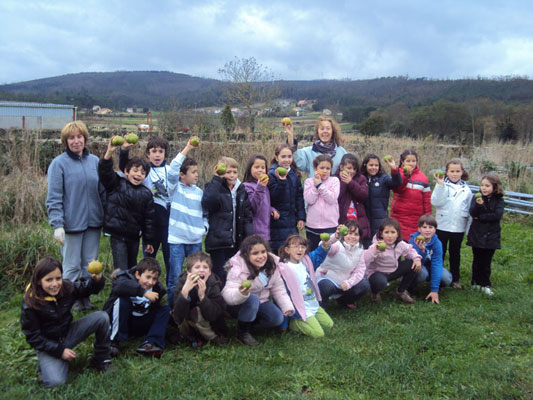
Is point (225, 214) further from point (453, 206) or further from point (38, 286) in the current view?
point (453, 206)

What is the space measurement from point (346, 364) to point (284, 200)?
78.0 inches

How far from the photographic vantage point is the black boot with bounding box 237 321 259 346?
381 centimetres

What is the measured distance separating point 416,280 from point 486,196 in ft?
4.53

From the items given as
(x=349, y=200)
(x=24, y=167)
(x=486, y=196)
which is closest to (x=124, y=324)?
(x=349, y=200)

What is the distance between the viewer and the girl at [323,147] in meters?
5.21

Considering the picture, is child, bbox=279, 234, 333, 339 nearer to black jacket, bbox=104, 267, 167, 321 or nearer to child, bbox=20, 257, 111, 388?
black jacket, bbox=104, 267, 167, 321

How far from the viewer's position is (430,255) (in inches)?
201

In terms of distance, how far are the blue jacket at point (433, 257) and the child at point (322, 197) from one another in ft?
3.71

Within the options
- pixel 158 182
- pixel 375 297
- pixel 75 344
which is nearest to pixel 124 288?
pixel 75 344

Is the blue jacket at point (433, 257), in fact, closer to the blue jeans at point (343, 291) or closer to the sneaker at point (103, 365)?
the blue jeans at point (343, 291)

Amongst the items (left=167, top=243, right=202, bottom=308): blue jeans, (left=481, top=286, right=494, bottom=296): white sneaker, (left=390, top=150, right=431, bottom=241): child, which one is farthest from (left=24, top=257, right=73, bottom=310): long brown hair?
(left=481, top=286, right=494, bottom=296): white sneaker

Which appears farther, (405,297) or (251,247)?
(405,297)

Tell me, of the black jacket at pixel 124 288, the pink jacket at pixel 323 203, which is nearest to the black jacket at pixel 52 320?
the black jacket at pixel 124 288

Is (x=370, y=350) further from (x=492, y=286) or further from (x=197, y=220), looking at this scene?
(x=492, y=286)
